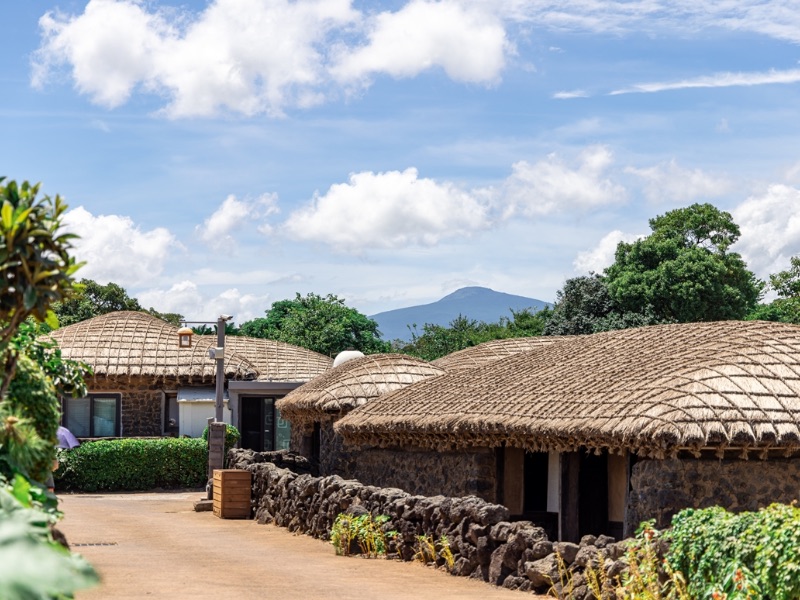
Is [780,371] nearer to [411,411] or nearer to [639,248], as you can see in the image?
[411,411]

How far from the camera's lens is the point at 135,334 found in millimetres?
34000

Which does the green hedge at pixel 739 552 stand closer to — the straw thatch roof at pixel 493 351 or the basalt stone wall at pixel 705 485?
the basalt stone wall at pixel 705 485

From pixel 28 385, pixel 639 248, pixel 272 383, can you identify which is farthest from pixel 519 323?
pixel 28 385

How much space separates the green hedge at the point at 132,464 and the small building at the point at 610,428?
9352mm

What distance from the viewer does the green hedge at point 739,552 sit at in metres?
10.0

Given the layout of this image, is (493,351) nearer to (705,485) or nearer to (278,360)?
(278,360)

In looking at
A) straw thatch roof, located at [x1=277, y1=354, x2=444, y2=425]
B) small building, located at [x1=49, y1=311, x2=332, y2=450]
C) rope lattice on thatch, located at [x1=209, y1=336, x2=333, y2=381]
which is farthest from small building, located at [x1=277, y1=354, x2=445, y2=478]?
rope lattice on thatch, located at [x1=209, y1=336, x2=333, y2=381]

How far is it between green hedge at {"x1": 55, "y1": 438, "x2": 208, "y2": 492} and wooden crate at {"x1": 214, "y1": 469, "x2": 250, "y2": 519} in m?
6.80

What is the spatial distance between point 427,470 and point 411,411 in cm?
105

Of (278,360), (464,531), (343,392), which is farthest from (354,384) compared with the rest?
(278,360)

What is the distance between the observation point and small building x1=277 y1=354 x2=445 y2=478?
2406cm

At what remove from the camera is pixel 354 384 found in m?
24.6

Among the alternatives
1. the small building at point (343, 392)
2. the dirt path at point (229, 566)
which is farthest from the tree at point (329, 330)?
the dirt path at point (229, 566)

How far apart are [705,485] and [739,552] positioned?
483 cm
